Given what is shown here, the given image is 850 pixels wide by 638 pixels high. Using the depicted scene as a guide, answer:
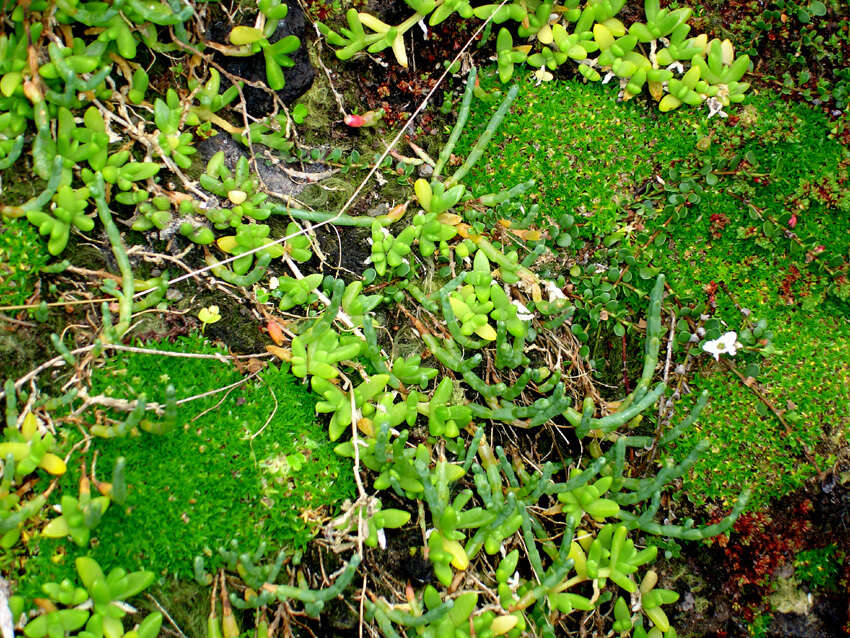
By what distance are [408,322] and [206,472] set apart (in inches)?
47.0

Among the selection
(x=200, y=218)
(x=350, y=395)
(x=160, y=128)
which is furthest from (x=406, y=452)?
(x=160, y=128)

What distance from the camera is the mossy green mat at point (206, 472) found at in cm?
250

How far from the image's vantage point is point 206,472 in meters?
2.65

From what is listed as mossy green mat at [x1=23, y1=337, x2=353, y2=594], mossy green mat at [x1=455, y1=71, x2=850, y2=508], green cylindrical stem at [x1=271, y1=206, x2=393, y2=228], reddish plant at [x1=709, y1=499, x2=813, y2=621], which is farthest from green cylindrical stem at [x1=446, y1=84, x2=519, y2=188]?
reddish plant at [x1=709, y1=499, x2=813, y2=621]

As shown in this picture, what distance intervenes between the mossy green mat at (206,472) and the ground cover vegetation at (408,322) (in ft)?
0.04

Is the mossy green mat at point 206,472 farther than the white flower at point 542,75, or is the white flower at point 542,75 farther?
the white flower at point 542,75

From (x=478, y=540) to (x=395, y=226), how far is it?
1.61 m

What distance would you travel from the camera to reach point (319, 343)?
9.35 feet

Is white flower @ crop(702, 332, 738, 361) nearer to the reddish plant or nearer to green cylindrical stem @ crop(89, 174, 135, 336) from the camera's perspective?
the reddish plant

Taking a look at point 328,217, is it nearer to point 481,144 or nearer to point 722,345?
point 481,144

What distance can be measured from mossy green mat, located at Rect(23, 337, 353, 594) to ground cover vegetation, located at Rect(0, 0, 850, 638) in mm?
12

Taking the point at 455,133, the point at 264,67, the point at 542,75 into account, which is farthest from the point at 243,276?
the point at 542,75

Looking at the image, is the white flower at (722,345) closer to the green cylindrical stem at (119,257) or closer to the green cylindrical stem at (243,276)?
the green cylindrical stem at (243,276)

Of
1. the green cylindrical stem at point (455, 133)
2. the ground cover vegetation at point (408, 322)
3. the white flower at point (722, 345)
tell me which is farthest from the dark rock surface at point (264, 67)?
the white flower at point (722, 345)
